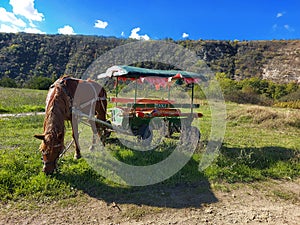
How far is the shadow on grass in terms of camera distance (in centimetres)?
414

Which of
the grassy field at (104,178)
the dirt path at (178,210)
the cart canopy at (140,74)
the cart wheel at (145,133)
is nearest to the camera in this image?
the dirt path at (178,210)

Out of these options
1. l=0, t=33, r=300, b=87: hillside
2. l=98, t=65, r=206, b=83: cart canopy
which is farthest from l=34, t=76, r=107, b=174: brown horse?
l=0, t=33, r=300, b=87: hillside

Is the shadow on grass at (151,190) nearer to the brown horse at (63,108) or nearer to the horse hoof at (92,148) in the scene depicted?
the brown horse at (63,108)

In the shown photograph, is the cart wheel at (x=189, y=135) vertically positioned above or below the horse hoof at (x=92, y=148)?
above

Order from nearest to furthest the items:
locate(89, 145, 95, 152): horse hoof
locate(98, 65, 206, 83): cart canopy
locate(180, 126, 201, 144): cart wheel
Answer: locate(98, 65, 206, 83): cart canopy < locate(89, 145, 95, 152): horse hoof < locate(180, 126, 201, 144): cart wheel

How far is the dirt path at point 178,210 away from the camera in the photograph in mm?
3539

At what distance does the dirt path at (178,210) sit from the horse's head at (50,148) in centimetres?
74

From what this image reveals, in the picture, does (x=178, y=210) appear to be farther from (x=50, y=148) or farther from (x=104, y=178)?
(x=50, y=148)

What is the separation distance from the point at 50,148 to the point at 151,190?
1999 millimetres

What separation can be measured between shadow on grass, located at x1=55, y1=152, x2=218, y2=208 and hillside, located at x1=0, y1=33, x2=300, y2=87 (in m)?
41.4

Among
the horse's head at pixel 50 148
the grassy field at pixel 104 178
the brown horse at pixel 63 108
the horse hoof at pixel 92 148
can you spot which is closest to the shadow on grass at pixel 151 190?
the grassy field at pixel 104 178

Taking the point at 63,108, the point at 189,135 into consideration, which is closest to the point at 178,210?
the point at 63,108

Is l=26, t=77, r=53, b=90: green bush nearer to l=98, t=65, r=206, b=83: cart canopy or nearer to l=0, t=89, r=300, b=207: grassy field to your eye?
l=0, t=89, r=300, b=207: grassy field

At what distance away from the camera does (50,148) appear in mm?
4086
